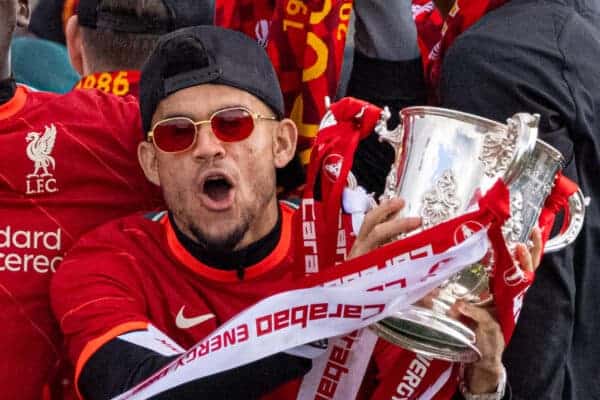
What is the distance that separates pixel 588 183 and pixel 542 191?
12.6 inches

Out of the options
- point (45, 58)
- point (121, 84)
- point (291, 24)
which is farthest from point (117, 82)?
point (45, 58)

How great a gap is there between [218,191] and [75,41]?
3.35ft

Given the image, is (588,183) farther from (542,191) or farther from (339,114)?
(339,114)

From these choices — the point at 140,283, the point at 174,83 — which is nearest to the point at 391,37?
the point at 174,83

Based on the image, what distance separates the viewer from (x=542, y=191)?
2.24m

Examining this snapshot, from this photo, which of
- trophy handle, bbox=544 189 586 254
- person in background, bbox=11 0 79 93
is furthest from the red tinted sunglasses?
person in background, bbox=11 0 79 93

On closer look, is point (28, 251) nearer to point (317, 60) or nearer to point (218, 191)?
point (218, 191)

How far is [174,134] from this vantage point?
8.64ft

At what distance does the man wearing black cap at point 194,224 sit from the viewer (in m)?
2.59

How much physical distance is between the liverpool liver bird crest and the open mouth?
1.34 feet

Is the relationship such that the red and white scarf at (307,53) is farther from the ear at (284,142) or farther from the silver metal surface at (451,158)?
the silver metal surface at (451,158)

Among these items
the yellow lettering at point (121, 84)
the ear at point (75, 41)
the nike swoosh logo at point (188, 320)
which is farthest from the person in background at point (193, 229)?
the ear at point (75, 41)

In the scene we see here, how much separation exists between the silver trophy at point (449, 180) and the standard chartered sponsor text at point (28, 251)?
0.86 m

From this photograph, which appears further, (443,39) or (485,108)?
(443,39)
